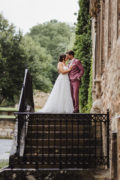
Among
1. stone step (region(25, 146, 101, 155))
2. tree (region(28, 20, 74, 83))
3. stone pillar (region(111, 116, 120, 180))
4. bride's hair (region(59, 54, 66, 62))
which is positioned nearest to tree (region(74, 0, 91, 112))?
bride's hair (region(59, 54, 66, 62))

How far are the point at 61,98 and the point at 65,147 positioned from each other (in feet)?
7.58

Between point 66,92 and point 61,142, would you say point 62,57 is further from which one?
point 61,142

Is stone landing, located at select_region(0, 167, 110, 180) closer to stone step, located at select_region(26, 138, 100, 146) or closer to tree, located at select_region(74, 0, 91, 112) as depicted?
stone step, located at select_region(26, 138, 100, 146)

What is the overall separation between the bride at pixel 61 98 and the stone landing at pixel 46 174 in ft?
9.91

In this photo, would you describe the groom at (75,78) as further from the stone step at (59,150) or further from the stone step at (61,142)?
the stone step at (59,150)

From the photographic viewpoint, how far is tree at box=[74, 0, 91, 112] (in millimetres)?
16188

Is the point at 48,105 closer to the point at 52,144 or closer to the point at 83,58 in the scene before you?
the point at 52,144

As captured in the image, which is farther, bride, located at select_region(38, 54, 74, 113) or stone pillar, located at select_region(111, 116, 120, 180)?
bride, located at select_region(38, 54, 74, 113)

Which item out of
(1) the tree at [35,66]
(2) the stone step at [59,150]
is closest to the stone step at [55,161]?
(2) the stone step at [59,150]

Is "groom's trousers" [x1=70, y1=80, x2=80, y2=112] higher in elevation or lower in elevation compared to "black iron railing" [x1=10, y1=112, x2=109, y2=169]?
higher

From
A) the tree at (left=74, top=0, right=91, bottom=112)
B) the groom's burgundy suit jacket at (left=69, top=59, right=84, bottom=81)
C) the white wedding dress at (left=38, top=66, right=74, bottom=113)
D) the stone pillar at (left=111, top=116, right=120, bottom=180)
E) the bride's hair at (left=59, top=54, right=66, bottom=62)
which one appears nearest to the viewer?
the stone pillar at (left=111, top=116, right=120, bottom=180)

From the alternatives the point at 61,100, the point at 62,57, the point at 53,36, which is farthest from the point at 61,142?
the point at 53,36

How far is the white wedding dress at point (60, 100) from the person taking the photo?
391 inches

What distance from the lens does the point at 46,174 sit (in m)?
7.09
